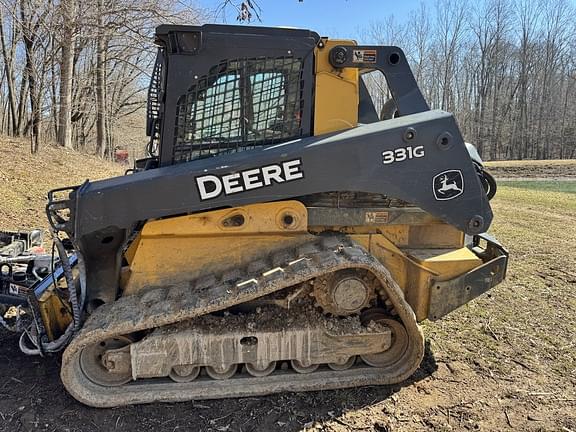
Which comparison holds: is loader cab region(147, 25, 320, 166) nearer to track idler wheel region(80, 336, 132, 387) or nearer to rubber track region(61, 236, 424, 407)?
rubber track region(61, 236, 424, 407)

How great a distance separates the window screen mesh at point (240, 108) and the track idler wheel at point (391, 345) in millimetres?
1421

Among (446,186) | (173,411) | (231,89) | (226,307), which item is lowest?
(173,411)

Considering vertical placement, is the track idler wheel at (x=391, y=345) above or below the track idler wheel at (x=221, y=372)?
above

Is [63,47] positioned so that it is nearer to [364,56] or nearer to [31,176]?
[31,176]

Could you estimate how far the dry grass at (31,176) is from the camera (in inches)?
329

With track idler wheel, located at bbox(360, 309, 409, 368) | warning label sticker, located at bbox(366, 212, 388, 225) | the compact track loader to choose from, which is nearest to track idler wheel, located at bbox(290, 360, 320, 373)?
the compact track loader

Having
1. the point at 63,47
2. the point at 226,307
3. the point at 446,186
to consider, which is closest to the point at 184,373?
the point at 226,307

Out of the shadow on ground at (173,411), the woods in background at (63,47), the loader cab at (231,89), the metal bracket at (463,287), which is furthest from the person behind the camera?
the woods in background at (63,47)

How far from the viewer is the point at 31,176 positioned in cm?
1112

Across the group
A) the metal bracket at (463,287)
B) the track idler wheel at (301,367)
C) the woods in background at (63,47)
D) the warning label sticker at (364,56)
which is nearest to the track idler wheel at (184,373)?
the track idler wheel at (301,367)

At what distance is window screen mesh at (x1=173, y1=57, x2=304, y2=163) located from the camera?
336 centimetres

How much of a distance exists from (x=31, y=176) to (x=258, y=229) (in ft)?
31.7

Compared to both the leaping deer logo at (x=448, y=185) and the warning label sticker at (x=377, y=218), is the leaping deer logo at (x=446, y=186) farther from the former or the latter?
the warning label sticker at (x=377, y=218)

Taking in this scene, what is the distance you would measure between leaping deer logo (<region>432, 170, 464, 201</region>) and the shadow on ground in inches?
56.5
